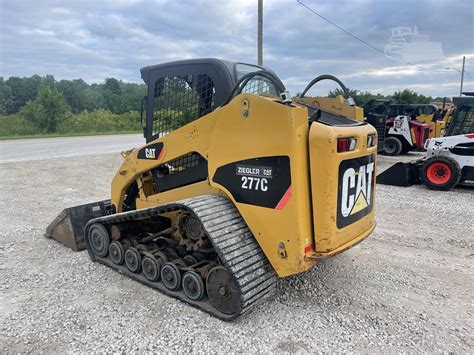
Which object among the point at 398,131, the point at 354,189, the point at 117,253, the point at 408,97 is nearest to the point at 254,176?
the point at 354,189

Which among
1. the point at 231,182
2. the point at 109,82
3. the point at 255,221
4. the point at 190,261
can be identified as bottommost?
the point at 190,261

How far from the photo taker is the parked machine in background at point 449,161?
896cm

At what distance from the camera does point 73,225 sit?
5.05 meters

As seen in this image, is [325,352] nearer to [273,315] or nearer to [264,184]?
[273,315]

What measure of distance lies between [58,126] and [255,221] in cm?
3678

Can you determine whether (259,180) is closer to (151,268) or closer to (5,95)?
(151,268)

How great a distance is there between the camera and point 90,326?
321 centimetres

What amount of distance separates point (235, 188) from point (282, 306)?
1179 mm

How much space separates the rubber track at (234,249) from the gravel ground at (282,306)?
253mm

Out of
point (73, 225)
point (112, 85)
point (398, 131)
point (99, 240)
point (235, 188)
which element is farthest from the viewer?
point (112, 85)

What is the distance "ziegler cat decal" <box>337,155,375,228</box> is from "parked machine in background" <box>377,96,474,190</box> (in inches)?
246

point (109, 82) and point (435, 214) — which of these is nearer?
point (435, 214)

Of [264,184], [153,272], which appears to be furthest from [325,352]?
[153,272]

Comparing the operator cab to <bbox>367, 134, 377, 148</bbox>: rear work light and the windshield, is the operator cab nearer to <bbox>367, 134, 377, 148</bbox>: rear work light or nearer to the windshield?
the windshield
